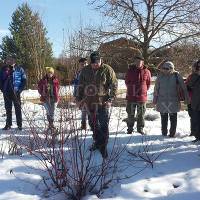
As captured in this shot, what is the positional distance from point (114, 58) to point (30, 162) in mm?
9793

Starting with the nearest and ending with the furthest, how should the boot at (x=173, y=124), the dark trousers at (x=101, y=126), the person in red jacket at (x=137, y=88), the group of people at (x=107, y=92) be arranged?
the dark trousers at (x=101, y=126), the group of people at (x=107, y=92), the boot at (x=173, y=124), the person in red jacket at (x=137, y=88)

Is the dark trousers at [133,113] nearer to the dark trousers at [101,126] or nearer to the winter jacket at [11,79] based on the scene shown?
the dark trousers at [101,126]

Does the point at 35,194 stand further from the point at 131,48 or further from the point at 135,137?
the point at 131,48

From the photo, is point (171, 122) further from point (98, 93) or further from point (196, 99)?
point (98, 93)

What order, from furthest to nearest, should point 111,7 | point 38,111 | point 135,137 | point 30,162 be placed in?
point 111,7
point 38,111
point 135,137
point 30,162

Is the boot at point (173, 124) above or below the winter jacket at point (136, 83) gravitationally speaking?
below

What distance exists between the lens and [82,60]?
926 cm

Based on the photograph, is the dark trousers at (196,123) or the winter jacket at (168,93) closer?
the dark trousers at (196,123)

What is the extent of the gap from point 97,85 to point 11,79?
3.42m

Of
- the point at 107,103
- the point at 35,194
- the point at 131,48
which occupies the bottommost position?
the point at 35,194

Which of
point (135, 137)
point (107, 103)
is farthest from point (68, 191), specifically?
point (135, 137)

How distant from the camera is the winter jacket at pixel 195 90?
8077 millimetres

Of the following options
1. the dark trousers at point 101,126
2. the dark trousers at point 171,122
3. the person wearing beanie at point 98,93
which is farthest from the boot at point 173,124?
the dark trousers at point 101,126

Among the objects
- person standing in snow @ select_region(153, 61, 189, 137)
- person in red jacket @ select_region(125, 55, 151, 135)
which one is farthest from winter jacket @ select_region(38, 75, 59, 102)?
person standing in snow @ select_region(153, 61, 189, 137)
